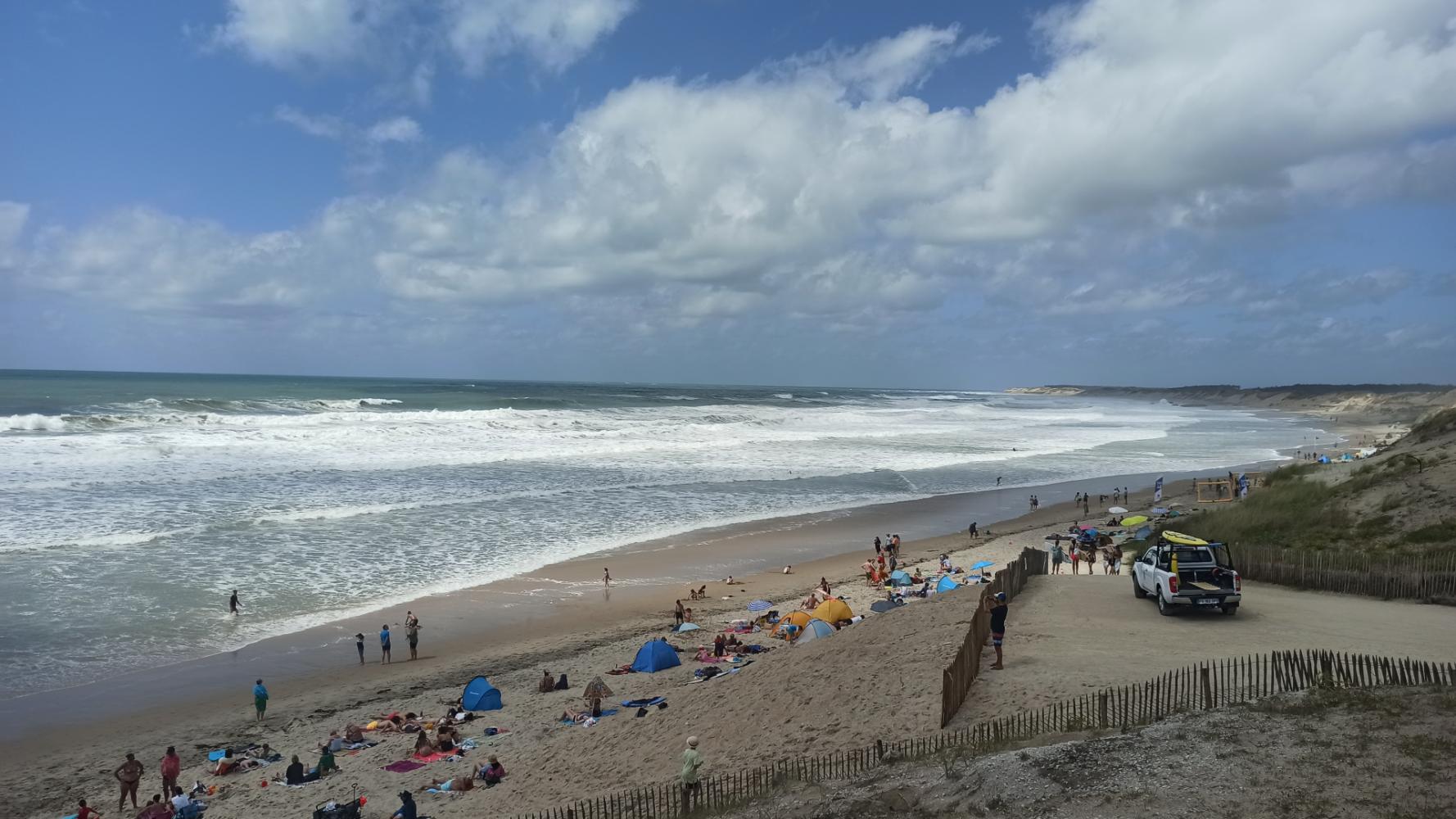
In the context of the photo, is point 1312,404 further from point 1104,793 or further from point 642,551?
point 1104,793

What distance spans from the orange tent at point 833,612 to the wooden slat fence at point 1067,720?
7.97 metres

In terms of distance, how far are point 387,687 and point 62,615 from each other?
8521mm

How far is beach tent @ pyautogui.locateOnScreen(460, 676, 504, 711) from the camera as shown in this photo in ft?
47.5

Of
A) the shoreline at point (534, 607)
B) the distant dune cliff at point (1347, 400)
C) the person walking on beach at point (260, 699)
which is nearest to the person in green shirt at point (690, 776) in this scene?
the person walking on beach at point (260, 699)

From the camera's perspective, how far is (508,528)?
28484 mm

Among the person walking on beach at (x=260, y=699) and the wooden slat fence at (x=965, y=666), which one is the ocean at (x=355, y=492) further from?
the wooden slat fence at (x=965, y=666)

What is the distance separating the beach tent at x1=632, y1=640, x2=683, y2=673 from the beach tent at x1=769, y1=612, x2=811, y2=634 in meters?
2.55

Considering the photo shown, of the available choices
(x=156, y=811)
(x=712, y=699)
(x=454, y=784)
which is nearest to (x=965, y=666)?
(x=712, y=699)

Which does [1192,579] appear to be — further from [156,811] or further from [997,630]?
[156,811]

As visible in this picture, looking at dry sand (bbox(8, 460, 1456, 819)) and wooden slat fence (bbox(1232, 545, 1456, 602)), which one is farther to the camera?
wooden slat fence (bbox(1232, 545, 1456, 602))

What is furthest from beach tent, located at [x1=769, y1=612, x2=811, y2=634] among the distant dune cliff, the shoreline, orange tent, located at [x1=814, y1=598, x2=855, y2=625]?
the distant dune cliff

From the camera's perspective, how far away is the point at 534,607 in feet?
67.6

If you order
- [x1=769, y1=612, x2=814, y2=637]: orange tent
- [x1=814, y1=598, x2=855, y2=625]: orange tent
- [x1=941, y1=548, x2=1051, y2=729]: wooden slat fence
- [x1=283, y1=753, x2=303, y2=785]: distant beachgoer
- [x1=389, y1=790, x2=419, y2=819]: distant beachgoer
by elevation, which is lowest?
[x1=283, y1=753, x2=303, y2=785]: distant beachgoer

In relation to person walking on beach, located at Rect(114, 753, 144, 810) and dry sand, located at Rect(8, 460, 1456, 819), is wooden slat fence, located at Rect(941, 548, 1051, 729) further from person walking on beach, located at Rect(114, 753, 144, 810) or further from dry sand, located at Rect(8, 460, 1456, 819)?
person walking on beach, located at Rect(114, 753, 144, 810)
